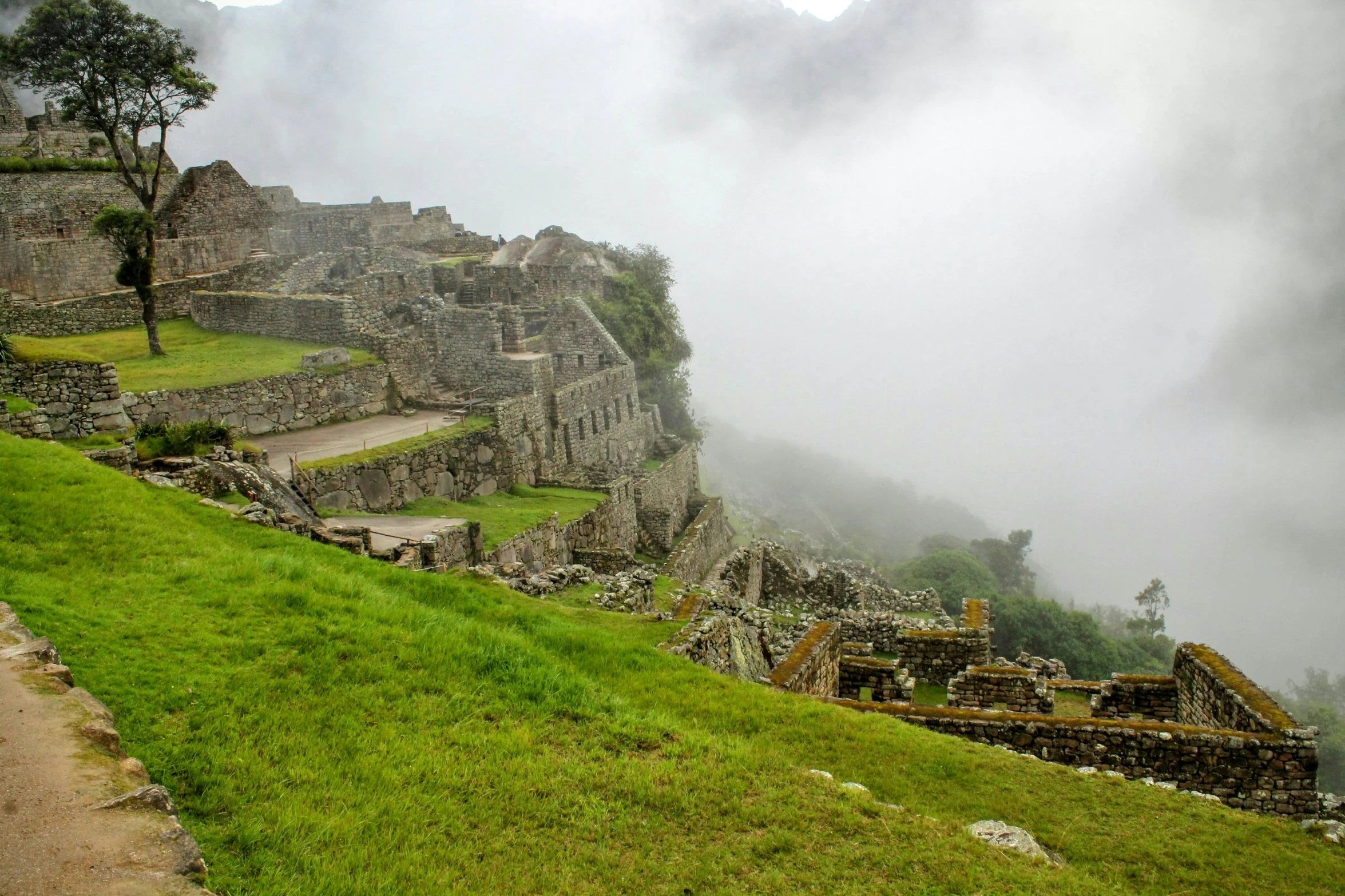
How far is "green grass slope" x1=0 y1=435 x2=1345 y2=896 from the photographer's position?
543 cm

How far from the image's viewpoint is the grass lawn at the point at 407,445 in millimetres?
17719

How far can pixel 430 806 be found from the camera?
226 inches

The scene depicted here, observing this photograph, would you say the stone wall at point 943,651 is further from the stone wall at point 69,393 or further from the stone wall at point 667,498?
the stone wall at point 69,393

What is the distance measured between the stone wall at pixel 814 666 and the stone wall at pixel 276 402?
509 inches

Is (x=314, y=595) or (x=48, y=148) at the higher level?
(x=48, y=148)

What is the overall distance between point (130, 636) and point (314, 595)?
1.59m

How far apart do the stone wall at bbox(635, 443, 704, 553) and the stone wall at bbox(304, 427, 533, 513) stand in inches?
150

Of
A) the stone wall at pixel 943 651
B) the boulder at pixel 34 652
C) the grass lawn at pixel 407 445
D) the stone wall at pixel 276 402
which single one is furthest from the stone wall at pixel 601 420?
the boulder at pixel 34 652

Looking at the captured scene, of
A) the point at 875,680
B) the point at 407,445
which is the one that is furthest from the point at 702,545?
the point at 875,680

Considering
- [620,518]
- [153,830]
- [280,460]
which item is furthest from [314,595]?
[620,518]

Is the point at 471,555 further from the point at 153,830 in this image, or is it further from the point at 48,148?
the point at 48,148

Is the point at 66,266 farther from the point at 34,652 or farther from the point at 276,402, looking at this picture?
the point at 34,652

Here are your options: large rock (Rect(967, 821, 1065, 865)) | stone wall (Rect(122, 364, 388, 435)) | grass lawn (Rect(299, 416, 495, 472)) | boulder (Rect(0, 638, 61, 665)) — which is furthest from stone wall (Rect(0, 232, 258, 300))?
large rock (Rect(967, 821, 1065, 865))

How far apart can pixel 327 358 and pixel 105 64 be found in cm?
1065
